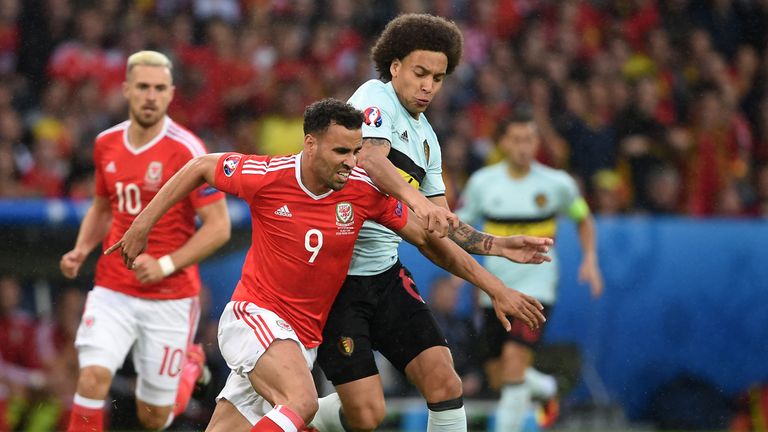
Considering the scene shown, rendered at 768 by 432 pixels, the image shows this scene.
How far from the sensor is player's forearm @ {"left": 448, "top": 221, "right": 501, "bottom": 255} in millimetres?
6359

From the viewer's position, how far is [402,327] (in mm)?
6625

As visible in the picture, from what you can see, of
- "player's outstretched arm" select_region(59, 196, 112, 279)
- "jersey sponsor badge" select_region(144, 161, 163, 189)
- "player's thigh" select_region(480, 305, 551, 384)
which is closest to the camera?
"jersey sponsor badge" select_region(144, 161, 163, 189)

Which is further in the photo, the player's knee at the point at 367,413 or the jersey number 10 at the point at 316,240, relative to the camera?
the player's knee at the point at 367,413

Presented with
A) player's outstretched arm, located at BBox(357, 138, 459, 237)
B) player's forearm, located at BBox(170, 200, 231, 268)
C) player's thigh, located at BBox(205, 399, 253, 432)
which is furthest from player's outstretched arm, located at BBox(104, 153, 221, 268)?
player's forearm, located at BBox(170, 200, 231, 268)

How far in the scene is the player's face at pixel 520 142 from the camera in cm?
983

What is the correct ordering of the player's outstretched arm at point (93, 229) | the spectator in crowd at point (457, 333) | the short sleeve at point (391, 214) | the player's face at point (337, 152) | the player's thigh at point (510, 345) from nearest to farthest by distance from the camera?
1. the player's face at point (337, 152)
2. the short sleeve at point (391, 214)
3. the player's outstretched arm at point (93, 229)
4. the player's thigh at point (510, 345)
5. the spectator in crowd at point (457, 333)

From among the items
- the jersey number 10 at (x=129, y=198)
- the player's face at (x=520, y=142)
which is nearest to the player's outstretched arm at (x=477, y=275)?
the jersey number 10 at (x=129, y=198)

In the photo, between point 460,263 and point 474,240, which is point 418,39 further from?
point 460,263

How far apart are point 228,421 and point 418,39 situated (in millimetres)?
2286

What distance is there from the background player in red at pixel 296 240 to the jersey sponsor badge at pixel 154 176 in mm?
1334

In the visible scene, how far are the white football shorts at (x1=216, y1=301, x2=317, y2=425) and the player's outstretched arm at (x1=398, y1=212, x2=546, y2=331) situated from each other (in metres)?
0.80

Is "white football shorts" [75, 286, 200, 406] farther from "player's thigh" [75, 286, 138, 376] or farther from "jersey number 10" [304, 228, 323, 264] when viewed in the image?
"jersey number 10" [304, 228, 323, 264]

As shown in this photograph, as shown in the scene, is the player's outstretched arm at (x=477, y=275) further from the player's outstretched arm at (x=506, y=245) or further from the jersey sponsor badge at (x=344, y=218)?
the jersey sponsor badge at (x=344, y=218)

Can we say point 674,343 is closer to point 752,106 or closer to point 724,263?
point 724,263
